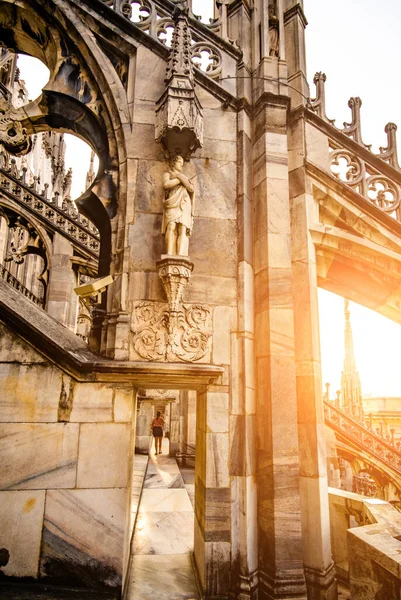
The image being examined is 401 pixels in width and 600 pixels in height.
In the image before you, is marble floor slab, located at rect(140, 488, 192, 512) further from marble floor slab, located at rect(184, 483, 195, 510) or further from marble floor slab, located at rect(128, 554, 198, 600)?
marble floor slab, located at rect(128, 554, 198, 600)

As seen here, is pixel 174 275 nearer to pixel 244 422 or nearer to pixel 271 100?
pixel 244 422

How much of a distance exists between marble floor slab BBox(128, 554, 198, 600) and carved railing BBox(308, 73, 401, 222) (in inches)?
221

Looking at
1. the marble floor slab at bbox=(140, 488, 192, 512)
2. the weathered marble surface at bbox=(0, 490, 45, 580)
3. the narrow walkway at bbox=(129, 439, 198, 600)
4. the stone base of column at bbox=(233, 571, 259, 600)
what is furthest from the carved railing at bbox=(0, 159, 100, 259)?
the stone base of column at bbox=(233, 571, 259, 600)

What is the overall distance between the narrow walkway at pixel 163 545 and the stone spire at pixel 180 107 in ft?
17.1

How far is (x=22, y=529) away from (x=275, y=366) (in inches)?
126

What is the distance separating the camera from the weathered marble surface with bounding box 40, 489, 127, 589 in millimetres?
3840

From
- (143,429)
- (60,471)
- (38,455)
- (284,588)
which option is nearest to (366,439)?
(143,429)

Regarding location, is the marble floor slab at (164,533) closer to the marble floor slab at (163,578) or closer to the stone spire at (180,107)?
the marble floor slab at (163,578)

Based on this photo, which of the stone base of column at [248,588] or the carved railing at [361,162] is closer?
the stone base of column at [248,588]

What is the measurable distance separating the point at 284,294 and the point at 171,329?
1.49m

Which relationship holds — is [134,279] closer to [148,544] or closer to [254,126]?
[254,126]

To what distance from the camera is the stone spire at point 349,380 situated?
26188 mm

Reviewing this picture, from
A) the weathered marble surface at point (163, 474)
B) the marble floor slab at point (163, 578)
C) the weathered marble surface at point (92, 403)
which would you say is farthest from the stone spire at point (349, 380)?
the weathered marble surface at point (92, 403)

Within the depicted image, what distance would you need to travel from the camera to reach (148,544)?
5.46 metres
